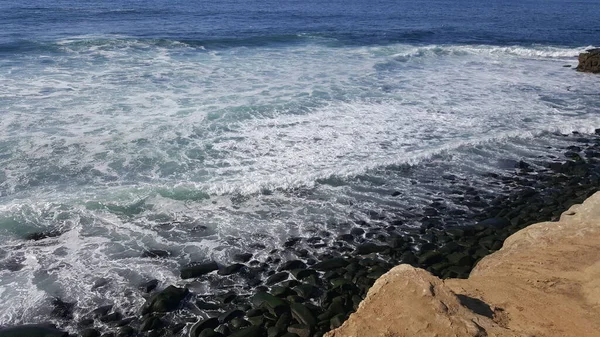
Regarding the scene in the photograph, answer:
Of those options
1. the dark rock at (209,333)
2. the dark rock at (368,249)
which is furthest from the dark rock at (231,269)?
the dark rock at (368,249)

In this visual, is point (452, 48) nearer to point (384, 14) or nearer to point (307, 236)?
point (384, 14)

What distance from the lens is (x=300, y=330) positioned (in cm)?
615

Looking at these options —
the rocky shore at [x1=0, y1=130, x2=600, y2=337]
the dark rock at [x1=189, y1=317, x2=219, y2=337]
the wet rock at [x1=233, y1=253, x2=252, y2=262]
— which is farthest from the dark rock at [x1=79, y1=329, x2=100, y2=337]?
the wet rock at [x1=233, y1=253, x2=252, y2=262]

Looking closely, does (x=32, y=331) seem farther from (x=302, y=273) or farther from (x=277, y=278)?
(x=302, y=273)

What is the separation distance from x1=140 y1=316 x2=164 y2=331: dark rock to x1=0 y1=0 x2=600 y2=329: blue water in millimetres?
450

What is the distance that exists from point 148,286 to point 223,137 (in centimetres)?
679

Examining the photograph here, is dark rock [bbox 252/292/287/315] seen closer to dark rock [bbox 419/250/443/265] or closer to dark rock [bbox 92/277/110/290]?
dark rock [bbox 92/277/110/290]

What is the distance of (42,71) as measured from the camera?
821 inches

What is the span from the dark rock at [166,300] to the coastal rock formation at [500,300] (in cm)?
287

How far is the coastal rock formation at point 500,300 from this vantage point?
15.5ft

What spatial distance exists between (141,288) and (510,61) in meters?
25.2

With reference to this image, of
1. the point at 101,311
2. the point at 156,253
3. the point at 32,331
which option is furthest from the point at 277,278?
the point at 32,331

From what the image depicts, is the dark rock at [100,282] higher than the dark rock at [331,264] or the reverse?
the reverse

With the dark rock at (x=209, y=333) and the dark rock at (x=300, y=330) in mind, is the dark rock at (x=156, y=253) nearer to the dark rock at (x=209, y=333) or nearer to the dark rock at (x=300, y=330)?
the dark rock at (x=209, y=333)
